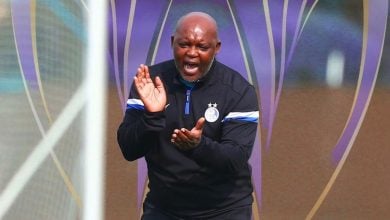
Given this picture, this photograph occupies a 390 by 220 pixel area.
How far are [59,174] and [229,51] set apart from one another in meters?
2.22

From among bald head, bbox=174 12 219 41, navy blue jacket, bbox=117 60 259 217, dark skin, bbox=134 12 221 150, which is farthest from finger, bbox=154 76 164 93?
bald head, bbox=174 12 219 41

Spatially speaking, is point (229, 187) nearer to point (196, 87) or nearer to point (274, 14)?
point (196, 87)

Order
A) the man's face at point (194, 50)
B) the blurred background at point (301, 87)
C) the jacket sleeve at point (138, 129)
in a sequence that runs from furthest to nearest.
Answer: the blurred background at point (301, 87) < the man's face at point (194, 50) < the jacket sleeve at point (138, 129)

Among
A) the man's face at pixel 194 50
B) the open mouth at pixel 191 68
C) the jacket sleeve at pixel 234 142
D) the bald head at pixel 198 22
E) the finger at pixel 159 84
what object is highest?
the bald head at pixel 198 22

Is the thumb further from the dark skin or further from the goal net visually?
the goal net

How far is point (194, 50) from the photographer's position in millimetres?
2979

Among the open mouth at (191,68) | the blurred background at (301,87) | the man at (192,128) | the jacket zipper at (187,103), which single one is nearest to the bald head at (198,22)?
the man at (192,128)

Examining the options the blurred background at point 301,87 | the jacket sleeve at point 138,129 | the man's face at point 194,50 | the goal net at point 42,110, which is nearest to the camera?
the goal net at point 42,110

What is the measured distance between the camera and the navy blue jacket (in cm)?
299

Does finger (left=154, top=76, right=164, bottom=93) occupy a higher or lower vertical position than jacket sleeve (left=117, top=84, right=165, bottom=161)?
higher

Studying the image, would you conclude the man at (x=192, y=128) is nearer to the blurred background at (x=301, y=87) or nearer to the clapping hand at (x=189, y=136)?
the clapping hand at (x=189, y=136)

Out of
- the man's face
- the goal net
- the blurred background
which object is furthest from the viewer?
the blurred background

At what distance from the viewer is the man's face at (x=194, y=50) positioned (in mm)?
2982

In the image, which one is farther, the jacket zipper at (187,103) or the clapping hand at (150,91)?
the jacket zipper at (187,103)
